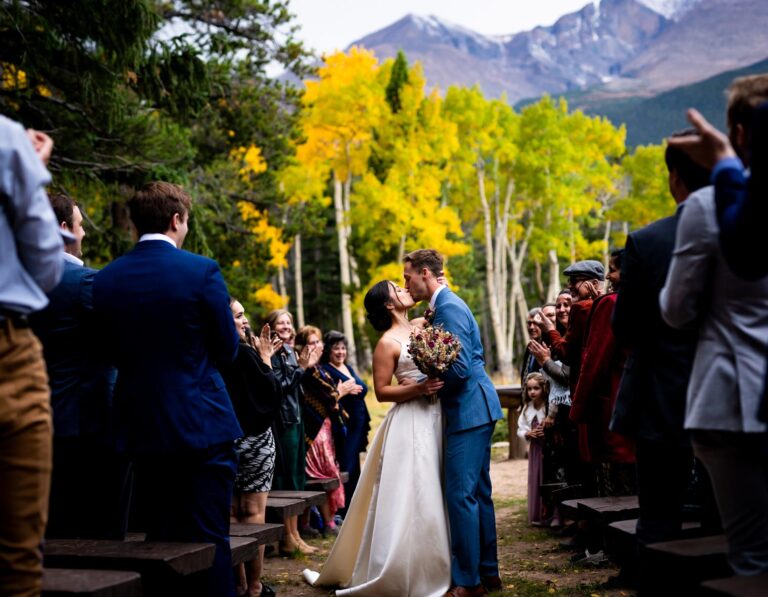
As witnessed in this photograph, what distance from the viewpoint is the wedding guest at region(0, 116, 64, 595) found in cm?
275

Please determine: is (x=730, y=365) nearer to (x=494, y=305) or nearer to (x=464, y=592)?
(x=464, y=592)

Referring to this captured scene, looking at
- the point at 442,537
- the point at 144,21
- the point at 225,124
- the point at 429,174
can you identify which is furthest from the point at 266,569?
the point at 429,174

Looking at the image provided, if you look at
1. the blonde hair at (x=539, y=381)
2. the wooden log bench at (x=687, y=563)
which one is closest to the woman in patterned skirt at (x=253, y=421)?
the wooden log bench at (x=687, y=563)

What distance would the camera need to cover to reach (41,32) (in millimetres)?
10211

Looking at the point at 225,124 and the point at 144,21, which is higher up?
the point at 225,124

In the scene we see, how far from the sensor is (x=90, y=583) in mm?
3164

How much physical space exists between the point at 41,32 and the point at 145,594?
27.4 ft

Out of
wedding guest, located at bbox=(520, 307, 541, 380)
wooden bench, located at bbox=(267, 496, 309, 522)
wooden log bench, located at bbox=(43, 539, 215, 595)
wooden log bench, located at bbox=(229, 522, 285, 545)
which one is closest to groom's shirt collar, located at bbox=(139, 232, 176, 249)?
wooden log bench, located at bbox=(43, 539, 215, 595)

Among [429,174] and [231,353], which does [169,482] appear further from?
[429,174]

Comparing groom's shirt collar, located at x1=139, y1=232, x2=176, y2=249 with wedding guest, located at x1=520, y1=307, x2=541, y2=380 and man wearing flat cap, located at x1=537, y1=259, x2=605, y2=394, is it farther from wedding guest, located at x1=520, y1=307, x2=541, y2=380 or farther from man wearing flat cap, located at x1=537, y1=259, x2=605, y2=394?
wedding guest, located at x1=520, y1=307, x2=541, y2=380

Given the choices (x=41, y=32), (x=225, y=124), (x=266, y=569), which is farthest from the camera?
(x=225, y=124)

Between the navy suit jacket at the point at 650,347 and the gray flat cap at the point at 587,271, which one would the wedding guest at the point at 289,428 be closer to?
the gray flat cap at the point at 587,271

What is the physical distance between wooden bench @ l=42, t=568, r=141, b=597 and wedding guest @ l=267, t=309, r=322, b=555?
452 centimetres

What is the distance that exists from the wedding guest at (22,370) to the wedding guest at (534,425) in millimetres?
6764
